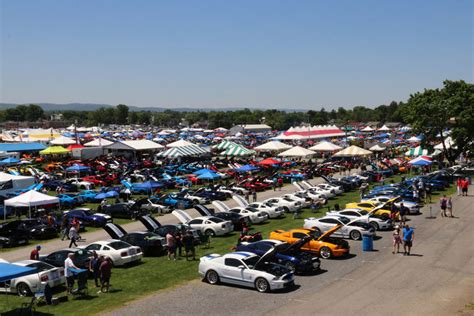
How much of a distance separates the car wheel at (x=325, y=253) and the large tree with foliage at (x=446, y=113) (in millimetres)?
35286

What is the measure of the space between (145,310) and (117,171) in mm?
42264

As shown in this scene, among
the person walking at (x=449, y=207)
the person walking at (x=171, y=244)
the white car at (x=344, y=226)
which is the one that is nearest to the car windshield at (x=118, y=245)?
the person walking at (x=171, y=244)

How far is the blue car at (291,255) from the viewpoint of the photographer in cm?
1911

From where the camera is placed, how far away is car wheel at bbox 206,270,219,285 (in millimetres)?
18047

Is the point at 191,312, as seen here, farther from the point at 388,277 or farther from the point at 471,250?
the point at 471,250

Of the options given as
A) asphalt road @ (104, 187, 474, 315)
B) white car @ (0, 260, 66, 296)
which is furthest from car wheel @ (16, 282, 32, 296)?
asphalt road @ (104, 187, 474, 315)

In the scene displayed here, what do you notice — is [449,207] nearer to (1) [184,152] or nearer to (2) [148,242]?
(2) [148,242]

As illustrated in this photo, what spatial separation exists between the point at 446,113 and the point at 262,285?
1668 inches

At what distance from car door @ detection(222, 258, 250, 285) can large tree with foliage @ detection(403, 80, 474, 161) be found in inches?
1585

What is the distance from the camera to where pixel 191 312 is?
15219mm

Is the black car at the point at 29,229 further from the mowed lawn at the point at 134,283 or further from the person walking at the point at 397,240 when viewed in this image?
the person walking at the point at 397,240

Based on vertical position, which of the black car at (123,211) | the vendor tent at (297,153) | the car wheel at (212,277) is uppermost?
the vendor tent at (297,153)

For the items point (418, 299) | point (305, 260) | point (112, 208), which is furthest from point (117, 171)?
point (418, 299)

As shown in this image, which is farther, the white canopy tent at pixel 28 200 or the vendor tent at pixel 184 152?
the vendor tent at pixel 184 152
